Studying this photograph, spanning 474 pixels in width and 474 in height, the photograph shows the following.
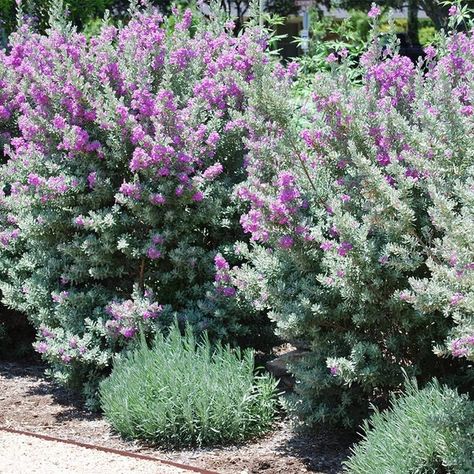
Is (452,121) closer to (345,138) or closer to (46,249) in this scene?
(345,138)

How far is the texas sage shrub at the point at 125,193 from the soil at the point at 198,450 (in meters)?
0.30

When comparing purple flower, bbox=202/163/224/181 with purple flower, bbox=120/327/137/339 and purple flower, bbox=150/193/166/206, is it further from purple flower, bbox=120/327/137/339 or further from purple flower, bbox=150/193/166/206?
purple flower, bbox=120/327/137/339

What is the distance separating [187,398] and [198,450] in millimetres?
284

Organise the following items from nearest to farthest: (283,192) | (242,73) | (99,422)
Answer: (283,192) → (99,422) → (242,73)

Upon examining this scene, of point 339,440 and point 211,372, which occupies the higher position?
point 211,372

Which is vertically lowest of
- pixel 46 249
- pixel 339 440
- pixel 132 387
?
pixel 339 440

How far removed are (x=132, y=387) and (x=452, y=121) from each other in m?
2.18

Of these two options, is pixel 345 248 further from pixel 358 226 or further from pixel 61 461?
pixel 61 461

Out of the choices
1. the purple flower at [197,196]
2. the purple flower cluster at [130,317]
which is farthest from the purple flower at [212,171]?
the purple flower cluster at [130,317]

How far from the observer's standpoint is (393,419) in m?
4.46

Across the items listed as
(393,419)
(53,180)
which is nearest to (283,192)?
(393,419)

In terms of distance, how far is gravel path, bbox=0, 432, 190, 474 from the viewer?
4.86 meters

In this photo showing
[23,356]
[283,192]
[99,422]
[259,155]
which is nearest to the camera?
[283,192]

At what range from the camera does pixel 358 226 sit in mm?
4719
